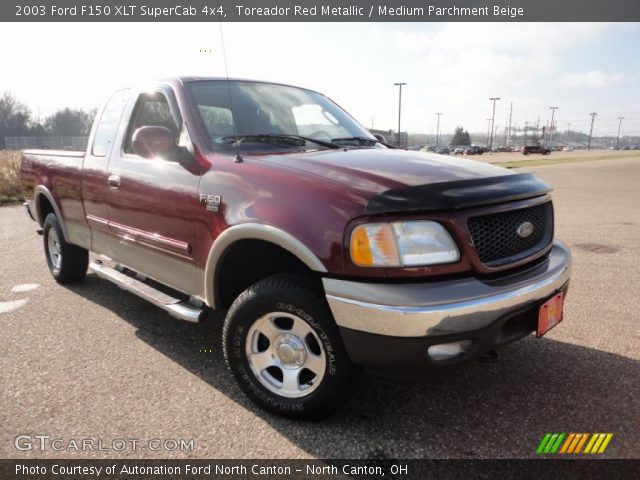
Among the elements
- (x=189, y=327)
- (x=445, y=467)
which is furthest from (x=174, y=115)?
(x=445, y=467)

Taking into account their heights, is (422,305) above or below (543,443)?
above

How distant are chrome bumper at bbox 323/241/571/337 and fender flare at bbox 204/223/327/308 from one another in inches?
5.6

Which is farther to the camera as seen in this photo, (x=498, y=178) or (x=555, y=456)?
(x=498, y=178)

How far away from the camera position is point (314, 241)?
219cm

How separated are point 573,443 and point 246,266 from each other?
197 cm

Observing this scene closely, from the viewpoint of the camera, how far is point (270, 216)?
2.36 metres

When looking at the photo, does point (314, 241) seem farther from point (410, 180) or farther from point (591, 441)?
point (591, 441)

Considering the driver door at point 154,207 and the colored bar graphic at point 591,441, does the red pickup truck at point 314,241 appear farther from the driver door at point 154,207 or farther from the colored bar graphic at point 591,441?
the colored bar graphic at point 591,441

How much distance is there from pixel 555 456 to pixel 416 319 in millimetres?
1047

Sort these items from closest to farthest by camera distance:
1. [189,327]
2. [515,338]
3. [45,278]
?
[515,338] → [189,327] → [45,278]

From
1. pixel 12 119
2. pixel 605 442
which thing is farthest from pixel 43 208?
pixel 12 119

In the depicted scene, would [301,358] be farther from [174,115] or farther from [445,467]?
[174,115]

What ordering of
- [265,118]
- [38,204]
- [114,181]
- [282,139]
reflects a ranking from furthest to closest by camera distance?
[38,204]
[114,181]
[265,118]
[282,139]

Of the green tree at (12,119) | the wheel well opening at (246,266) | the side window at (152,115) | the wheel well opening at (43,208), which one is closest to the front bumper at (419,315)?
the wheel well opening at (246,266)
